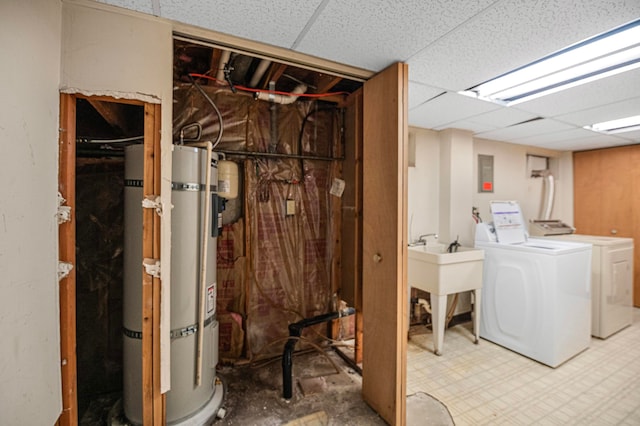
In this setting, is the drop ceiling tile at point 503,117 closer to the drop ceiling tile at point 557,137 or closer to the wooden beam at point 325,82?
the drop ceiling tile at point 557,137

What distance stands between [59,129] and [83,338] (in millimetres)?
1523

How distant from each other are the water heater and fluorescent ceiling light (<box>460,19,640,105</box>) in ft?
6.66

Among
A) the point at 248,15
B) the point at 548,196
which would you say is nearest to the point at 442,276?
the point at 248,15

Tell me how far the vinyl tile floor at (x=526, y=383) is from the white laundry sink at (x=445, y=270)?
609 millimetres

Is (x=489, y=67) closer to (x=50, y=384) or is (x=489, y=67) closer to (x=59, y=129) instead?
(x=59, y=129)

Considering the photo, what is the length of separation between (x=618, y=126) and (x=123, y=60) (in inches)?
170

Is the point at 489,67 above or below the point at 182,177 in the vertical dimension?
above

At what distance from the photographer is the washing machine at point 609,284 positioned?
2.89 m

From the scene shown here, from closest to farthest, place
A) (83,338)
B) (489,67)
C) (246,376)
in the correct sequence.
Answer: (489,67)
(83,338)
(246,376)

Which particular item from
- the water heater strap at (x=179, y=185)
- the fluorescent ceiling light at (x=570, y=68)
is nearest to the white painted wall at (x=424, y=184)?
the fluorescent ceiling light at (x=570, y=68)

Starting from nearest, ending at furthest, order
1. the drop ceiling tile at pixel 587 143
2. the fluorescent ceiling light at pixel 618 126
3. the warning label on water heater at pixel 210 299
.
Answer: the warning label on water heater at pixel 210 299, the fluorescent ceiling light at pixel 618 126, the drop ceiling tile at pixel 587 143

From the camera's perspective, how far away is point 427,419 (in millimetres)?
1775

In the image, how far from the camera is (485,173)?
338cm

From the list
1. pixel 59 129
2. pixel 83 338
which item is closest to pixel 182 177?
pixel 59 129
